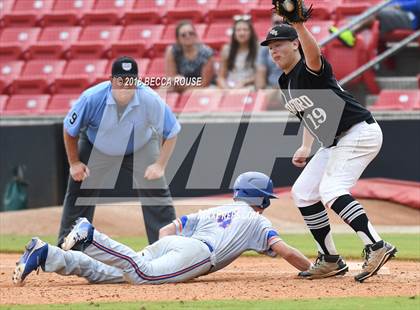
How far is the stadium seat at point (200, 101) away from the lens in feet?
45.5

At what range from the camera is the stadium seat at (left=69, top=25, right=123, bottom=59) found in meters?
16.1

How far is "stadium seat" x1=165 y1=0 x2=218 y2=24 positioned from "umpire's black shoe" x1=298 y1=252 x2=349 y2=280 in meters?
8.97

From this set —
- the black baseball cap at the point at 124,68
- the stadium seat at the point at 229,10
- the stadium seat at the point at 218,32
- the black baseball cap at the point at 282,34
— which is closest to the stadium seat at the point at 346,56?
the stadium seat at the point at 218,32

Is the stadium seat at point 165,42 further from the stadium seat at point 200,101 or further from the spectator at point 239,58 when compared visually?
the spectator at point 239,58

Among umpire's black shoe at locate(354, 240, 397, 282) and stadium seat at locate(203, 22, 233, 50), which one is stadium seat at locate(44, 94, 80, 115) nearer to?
stadium seat at locate(203, 22, 233, 50)

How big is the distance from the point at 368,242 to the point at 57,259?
2.18m

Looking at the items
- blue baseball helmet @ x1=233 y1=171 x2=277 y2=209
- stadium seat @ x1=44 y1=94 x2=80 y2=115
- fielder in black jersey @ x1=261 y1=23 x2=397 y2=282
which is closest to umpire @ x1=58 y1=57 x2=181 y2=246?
blue baseball helmet @ x1=233 y1=171 x2=277 y2=209

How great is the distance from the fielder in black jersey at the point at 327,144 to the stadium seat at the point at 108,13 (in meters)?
9.60

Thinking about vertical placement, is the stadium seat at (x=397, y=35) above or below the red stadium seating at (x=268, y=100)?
above

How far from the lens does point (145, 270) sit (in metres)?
7.23

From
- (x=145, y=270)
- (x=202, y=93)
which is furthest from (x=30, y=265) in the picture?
(x=202, y=93)

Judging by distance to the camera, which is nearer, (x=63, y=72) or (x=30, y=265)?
(x=30, y=265)

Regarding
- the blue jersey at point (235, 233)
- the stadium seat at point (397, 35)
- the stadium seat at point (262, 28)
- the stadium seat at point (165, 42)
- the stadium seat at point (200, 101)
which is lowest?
the stadium seat at point (200, 101)

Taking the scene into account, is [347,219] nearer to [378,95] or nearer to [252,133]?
[252,133]
